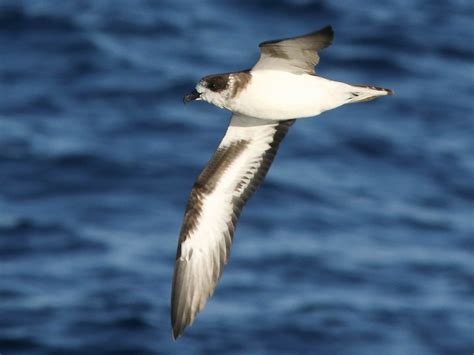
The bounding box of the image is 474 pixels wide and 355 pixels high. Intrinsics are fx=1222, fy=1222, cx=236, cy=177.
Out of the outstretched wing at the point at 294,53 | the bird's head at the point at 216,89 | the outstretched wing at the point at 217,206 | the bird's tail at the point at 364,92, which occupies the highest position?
the outstretched wing at the point at 294,53

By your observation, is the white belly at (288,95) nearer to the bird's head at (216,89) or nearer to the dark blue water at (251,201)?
the bird's head at (216,89)

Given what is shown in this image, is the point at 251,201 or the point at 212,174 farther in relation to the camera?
the point at 251,201

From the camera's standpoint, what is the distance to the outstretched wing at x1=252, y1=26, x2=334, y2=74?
997cm

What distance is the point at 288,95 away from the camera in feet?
34.7

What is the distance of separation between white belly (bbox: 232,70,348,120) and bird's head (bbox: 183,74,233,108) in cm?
12

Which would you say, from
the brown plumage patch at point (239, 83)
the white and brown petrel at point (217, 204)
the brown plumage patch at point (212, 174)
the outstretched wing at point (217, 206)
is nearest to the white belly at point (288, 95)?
Result: the brown plumage patch at point (239, 83)

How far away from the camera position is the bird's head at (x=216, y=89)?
10617mm

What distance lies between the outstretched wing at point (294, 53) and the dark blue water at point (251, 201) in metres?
9.07

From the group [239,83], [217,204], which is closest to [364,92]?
[239,83]

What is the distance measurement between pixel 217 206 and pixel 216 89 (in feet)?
5.18

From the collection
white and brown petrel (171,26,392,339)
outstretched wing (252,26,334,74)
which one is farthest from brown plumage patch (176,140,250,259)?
outstretched wing (252,26,334,74)

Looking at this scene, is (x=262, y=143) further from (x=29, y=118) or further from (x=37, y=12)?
(x=37, y=12)

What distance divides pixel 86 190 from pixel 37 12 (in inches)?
325

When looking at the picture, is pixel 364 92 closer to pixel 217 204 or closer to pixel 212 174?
pixel 212 174
